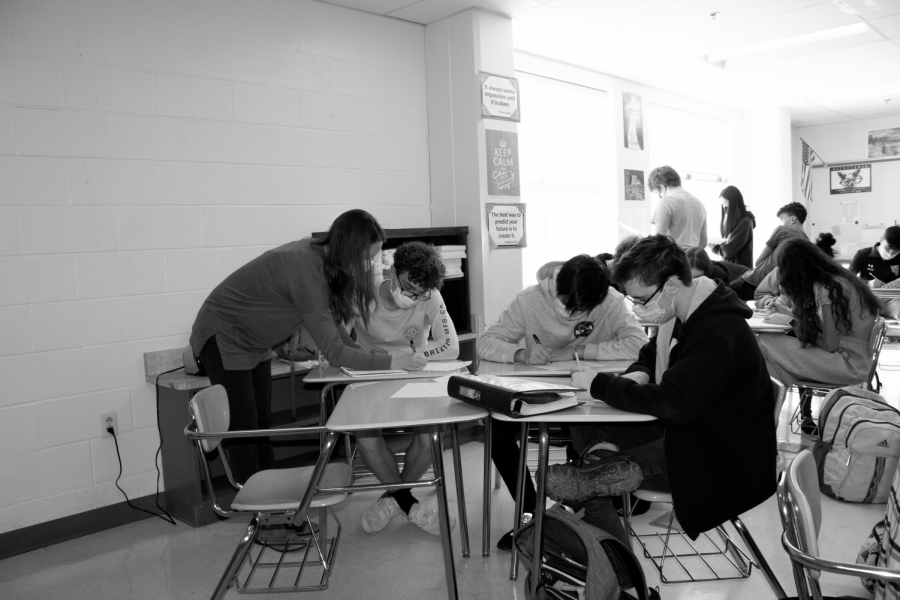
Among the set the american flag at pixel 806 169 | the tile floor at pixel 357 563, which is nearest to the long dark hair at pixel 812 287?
the tile floor at pixel 357 563

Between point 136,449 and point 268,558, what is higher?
point 136,449

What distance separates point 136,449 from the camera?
3.28 metres

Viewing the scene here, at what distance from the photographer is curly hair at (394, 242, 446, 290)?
9.93 feet

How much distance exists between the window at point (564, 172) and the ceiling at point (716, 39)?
317 mm

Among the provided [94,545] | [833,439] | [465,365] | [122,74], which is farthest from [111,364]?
[833,439]

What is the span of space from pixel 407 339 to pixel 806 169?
30.0ft

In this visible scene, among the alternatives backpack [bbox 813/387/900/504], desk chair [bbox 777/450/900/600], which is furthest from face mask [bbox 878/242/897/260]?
desk chair [bbox 777/450/900/600]

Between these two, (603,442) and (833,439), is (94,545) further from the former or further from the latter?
(833,439)

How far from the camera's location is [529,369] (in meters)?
2.73

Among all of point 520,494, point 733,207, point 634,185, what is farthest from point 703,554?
point 733,207

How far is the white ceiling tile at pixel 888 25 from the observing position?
520cm

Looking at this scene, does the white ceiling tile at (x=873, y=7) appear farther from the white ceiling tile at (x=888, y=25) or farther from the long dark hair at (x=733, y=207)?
the long dark hair at (x=733, y=207)

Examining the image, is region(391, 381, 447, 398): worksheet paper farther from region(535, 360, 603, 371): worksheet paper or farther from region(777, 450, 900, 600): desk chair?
region(777, 450, 900, 600): desk chair

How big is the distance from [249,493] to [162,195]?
1.69 m
